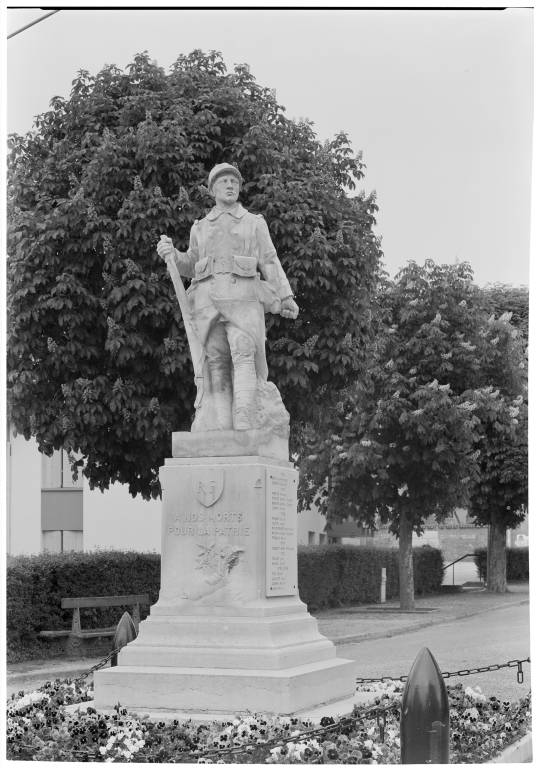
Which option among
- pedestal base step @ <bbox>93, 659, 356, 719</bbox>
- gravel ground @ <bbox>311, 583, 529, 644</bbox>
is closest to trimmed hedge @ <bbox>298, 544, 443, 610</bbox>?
gravel ground @ <bbox>311, 583, 529, 644</bbox>

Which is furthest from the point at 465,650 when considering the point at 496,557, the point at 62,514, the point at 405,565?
the point at 496,557

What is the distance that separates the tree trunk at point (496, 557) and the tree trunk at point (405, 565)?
6.72 meters

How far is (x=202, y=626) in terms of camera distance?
998 centimetres

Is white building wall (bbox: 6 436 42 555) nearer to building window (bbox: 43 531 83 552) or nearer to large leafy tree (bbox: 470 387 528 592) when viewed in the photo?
building window (bbox: 43 531 83 552)

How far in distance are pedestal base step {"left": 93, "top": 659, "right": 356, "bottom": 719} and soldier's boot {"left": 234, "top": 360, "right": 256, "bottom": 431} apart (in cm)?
210

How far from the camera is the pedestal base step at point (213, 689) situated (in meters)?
9.37

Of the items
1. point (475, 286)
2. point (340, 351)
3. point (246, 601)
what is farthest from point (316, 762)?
point (475, 286)

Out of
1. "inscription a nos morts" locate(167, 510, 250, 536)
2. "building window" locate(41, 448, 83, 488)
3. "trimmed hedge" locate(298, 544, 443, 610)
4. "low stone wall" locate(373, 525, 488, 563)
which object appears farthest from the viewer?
"low stone wall" locate(373, 525, 488, 563)

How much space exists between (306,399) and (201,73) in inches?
210

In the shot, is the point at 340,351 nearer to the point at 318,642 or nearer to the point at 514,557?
the point at 318,642

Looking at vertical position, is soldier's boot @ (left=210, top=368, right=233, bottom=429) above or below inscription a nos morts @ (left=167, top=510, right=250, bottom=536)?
above

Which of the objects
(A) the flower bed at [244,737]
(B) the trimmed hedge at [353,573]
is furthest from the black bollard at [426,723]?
(B) the trimmed hedge at [353,573]

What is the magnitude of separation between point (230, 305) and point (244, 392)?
2.56ft

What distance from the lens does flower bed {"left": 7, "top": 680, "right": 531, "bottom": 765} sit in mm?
8070
